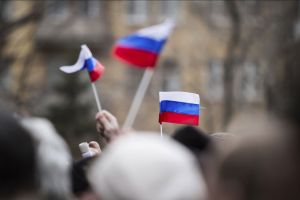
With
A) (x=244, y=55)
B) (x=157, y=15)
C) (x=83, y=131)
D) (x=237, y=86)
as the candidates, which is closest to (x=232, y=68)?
(x=244, y=55)

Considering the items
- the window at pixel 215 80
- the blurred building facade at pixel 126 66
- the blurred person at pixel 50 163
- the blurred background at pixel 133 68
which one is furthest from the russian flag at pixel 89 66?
the window at pixel 215 80

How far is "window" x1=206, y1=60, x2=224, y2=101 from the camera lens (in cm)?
3372

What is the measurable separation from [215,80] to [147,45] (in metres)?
30.0

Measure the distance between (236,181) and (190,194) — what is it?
19 cm

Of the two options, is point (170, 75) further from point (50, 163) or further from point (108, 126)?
point (50, 163)

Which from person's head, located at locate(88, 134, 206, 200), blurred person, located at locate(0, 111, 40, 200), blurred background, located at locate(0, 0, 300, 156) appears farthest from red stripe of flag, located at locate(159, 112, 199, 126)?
blurred background, located at locate(0, 0, 300, 156)

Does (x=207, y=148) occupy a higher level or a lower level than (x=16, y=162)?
lower

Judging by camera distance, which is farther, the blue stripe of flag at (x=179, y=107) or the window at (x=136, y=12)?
the window at (x=136, y=12)

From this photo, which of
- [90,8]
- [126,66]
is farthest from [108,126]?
[90,8]

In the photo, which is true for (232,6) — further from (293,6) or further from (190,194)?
(190,194)

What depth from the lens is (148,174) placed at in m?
3.25

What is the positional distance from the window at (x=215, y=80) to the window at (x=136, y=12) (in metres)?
3.11

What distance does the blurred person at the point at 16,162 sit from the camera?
3168 millimetres

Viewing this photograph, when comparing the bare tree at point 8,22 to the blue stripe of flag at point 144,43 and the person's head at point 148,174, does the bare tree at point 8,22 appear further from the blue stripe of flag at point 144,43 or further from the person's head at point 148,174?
the person's head at point 148,174
